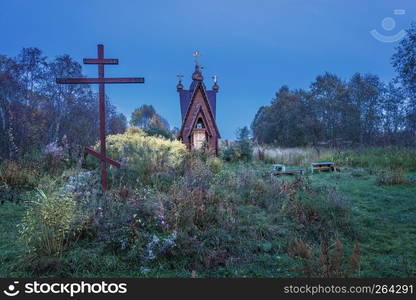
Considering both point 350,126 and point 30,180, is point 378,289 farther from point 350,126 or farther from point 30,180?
point 350,126

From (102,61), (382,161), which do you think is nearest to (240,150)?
(382,161)

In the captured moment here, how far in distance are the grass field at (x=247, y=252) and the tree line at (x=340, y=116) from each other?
18263 millimetres

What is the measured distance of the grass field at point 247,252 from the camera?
2.98 meters

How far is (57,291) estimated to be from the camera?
8.38 feet


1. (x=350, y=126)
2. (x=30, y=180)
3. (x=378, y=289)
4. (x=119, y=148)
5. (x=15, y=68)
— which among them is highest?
(x=15, y=68)

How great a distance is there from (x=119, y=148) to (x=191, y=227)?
5389mm

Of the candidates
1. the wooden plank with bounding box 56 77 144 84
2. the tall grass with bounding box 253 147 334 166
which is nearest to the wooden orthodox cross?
the wooden plank with bounding box 56 77 144 84

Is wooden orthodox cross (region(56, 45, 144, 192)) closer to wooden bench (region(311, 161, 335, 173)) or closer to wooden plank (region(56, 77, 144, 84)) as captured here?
wooden plank (region(56, 77, 144, 84))

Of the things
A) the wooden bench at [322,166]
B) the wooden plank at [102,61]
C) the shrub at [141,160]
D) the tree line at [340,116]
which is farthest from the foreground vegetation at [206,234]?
the tree line at [340,116]

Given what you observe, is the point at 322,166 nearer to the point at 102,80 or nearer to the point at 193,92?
the point at 193,92

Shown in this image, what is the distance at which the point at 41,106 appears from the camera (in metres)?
17.8

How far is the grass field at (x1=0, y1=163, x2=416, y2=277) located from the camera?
9.77 ft

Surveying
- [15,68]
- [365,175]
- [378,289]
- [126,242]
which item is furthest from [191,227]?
[15,68]

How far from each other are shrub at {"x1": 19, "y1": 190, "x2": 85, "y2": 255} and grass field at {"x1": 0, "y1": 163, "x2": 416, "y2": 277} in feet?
0.43
